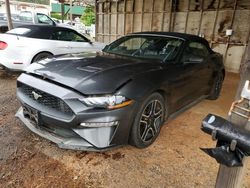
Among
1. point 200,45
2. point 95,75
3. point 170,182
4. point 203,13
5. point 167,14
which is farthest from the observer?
point 167,14

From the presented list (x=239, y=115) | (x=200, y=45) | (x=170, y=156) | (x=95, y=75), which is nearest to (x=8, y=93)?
(x=95, y=75)

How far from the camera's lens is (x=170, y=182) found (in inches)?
81.4

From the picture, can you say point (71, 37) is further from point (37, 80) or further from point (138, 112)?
point (138, 112)

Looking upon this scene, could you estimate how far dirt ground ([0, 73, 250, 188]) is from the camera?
6.67ft

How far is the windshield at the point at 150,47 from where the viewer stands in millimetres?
3120

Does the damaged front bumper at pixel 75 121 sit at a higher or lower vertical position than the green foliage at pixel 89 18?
lower

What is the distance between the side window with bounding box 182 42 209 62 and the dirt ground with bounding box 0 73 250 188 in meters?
1.15

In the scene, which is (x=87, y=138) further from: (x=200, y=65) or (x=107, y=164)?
(x=200, y=65)

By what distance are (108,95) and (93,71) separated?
0.43 m

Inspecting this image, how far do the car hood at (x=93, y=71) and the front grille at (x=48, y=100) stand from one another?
178mm

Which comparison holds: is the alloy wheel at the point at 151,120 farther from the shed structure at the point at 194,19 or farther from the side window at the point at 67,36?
the shed structure at the point at 194,19

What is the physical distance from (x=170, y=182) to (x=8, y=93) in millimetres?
3615

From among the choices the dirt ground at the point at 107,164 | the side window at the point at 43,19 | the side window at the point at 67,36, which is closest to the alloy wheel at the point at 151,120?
the dirt ground at the point at 107,164

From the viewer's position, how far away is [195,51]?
12.0 ft
